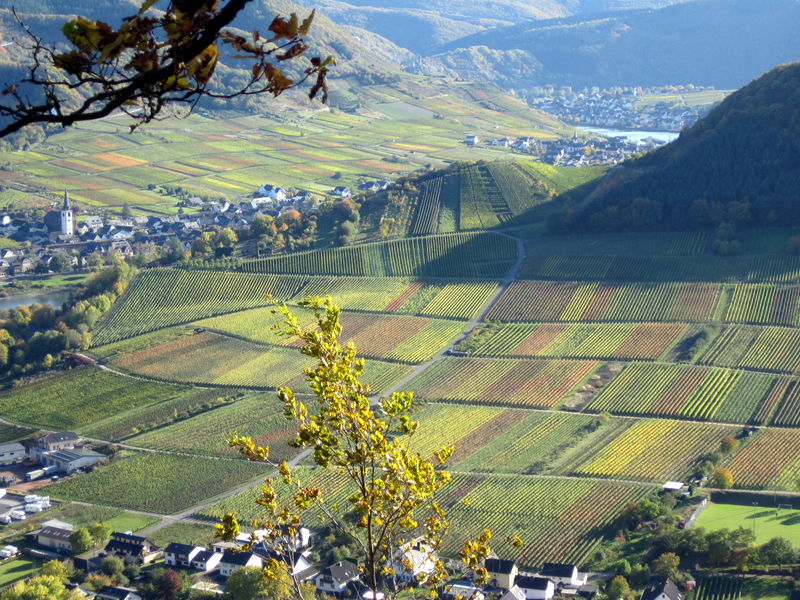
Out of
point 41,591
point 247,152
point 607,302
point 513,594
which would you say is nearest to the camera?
point 513,594

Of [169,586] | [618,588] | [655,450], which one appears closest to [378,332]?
[655,450]

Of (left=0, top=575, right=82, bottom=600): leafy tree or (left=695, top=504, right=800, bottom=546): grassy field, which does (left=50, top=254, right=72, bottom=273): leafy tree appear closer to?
(left=0, top=575, right=82, bottom=600): leafy tree

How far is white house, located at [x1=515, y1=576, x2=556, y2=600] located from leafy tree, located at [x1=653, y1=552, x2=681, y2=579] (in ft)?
13.7

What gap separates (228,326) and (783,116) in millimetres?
52275

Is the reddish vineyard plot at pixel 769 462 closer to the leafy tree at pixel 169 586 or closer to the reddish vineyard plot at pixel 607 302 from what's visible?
the reddish vineyard plot at pixel 607 302

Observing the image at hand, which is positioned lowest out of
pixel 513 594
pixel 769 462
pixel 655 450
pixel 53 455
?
pixel 53 455

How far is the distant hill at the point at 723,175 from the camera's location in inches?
3078

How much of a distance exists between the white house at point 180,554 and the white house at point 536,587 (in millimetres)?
14745

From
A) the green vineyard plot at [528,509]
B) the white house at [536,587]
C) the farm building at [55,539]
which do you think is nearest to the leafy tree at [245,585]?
the green vineyard plot at [528,509]

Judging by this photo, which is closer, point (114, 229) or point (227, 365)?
point (227, 365)

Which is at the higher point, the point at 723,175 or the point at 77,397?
the point at 723,175

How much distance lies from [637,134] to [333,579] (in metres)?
161

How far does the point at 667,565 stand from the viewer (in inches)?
1490

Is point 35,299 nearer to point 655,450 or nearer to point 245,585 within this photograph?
point 245,585
